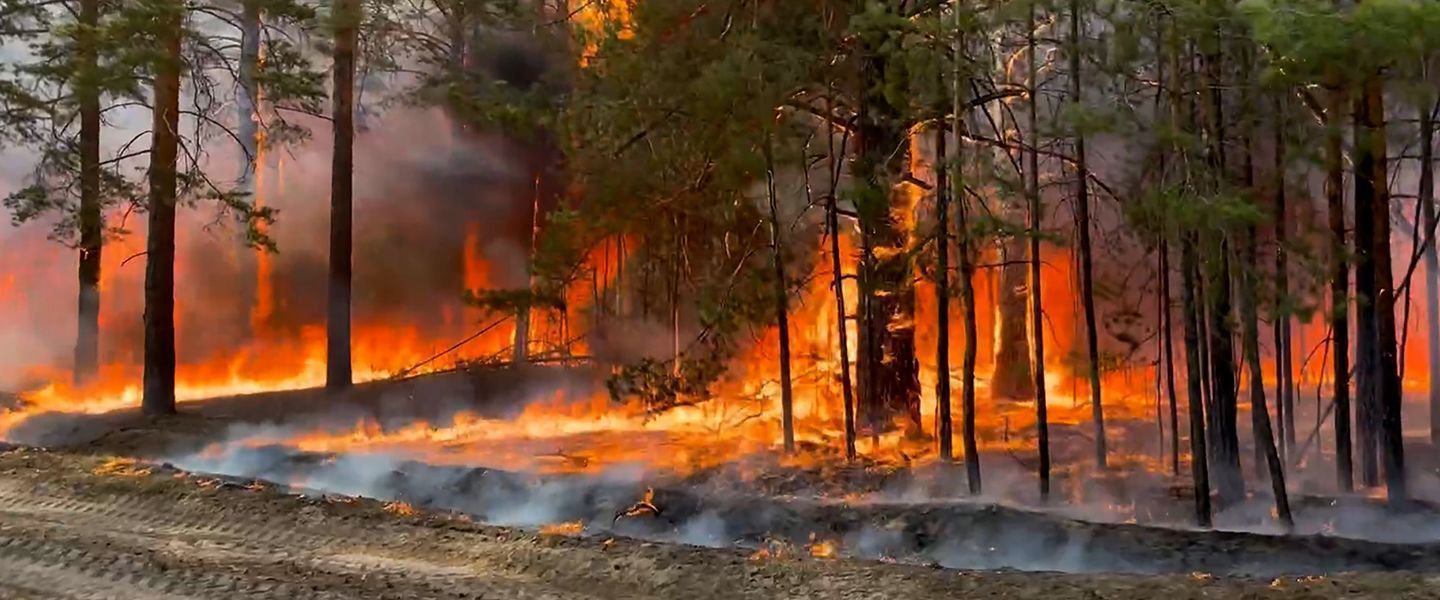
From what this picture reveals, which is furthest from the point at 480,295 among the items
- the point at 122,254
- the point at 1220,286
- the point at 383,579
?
the point at 122,254

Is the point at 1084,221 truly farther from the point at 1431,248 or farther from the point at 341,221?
the point at 341,221

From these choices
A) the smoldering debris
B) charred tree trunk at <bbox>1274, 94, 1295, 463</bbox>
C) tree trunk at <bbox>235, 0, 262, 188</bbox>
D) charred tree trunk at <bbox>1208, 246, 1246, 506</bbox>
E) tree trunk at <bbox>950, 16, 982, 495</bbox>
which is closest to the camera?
the smoldering debris

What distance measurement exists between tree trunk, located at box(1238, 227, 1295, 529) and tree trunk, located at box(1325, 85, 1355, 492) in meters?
0.56

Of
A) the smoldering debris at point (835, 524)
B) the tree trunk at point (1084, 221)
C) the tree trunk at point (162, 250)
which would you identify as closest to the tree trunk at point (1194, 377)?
the smoldering debris at point (835, 524)

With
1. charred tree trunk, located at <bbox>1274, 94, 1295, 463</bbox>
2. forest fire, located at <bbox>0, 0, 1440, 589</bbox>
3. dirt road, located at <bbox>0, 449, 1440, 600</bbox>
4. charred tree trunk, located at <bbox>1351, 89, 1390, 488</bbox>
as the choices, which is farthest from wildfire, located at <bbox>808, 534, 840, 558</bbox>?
charred tree trunk, located at <bbox>1351, 89, 1390, 488</bbox>

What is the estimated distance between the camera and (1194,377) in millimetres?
8516

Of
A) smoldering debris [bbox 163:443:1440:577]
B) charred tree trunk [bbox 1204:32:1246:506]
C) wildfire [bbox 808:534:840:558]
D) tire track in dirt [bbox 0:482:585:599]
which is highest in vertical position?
charred tree trunk [bbox 1204:32:1246:506]

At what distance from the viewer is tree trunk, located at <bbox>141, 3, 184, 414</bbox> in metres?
13.6

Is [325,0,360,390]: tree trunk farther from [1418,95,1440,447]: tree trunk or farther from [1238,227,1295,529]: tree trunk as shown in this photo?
[1418,95,1440,447]: tree trunk

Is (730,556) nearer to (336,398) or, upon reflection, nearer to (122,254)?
(336,398)

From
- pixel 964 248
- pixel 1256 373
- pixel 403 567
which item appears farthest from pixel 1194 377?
pixel 403 567

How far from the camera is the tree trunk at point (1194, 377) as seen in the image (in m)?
8.41

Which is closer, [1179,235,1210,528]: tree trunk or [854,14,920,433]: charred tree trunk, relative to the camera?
[1179,235,1210,528]: tree trunk

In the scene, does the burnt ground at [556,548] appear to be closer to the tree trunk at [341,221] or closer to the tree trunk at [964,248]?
the tree trunk at [964,248]
